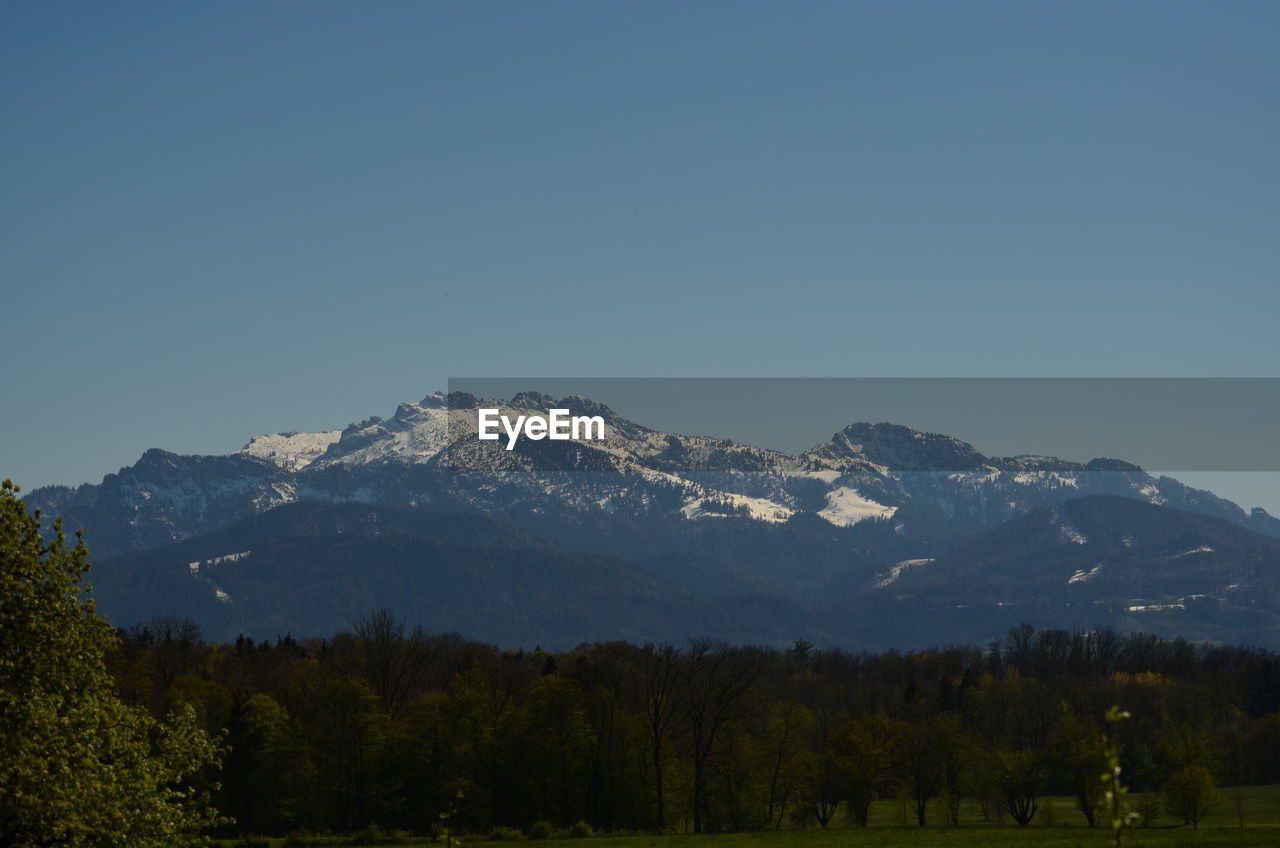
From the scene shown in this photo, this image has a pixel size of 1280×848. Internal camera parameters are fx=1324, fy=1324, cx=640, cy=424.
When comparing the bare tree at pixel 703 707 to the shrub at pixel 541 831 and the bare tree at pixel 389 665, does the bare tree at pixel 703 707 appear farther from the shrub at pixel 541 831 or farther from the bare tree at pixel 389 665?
the bare tree at pixel 389 665

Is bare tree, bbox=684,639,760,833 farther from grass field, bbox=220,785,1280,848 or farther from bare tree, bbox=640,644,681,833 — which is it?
grass field, bbox=220,785,1280,848

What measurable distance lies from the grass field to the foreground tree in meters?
52.0

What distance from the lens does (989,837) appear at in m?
87.4

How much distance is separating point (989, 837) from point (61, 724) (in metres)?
67.1

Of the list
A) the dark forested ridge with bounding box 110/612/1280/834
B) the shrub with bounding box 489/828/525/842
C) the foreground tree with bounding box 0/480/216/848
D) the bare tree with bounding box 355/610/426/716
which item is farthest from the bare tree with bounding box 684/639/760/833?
the foreground tree with bounding box 0/480/216/848

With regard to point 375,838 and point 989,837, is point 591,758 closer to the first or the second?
point 375,838

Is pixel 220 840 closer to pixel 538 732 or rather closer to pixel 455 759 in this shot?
pixel 455 759

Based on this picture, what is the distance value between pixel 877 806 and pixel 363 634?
57.6 meters

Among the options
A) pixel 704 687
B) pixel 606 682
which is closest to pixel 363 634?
pixel 606 682

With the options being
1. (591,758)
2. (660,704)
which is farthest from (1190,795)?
(591,758)

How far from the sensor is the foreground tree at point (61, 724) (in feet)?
113

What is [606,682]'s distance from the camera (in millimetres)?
122562

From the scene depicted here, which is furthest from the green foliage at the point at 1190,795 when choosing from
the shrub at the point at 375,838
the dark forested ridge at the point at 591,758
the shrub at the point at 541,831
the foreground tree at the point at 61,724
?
the foreground tree at the point at 61,724

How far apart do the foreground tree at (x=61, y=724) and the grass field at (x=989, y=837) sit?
171ft
